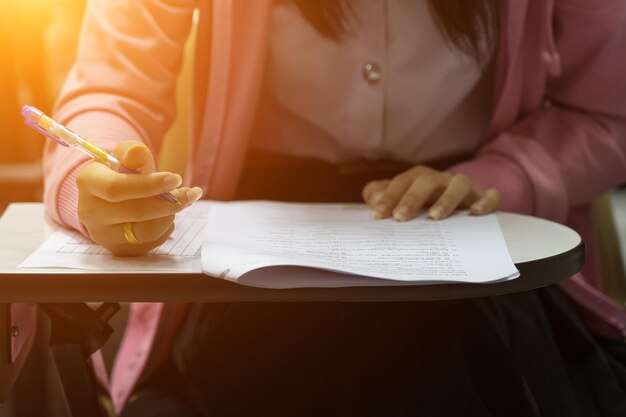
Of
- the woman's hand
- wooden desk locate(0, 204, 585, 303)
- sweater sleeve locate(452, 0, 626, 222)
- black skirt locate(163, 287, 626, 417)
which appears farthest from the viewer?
sweater sleeve locate(452, 0, 626, 222)

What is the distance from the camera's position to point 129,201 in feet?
2.09

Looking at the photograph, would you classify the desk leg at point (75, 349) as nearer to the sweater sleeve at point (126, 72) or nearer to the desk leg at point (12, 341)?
the desk leg at point (12, 341)

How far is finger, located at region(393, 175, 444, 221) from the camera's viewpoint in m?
0.77

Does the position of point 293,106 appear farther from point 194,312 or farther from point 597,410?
point 597,410

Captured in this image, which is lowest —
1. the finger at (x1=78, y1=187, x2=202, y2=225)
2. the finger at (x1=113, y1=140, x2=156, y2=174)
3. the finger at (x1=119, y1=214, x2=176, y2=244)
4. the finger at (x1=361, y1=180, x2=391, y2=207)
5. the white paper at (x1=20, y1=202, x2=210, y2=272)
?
the finger at (x1=361, y1=180, x2=391, y2=207)

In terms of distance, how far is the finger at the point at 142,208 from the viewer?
63cm

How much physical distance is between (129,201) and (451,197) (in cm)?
32

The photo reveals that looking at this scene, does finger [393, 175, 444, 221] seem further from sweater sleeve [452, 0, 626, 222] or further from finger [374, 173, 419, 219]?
sweater sleeve [452, 0, 626, 222]

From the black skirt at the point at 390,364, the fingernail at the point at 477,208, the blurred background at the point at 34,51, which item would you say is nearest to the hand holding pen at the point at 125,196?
the black skirt at the point at 390,364

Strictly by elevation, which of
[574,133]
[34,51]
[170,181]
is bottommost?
[34,51]

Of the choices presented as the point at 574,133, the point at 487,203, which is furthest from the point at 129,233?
the point at 574,133

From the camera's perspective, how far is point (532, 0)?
987mm

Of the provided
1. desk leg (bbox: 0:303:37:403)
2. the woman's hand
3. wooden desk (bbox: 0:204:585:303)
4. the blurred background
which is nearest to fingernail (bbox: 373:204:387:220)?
the woman's hand

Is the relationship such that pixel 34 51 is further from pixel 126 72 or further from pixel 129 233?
pixel 129 233
